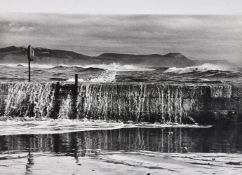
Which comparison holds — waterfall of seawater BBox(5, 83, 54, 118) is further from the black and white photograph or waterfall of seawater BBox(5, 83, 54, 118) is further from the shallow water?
the shallow water

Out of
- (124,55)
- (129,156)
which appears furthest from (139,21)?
(129,156)

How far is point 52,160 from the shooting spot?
299cm

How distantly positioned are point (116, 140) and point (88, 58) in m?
1.40

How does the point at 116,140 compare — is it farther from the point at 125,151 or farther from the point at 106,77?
the point at 106,77

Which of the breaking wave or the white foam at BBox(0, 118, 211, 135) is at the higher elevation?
the breaking wave

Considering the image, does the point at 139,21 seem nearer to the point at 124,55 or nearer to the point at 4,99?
the point at 124,55

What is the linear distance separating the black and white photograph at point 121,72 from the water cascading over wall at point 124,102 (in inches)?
0.4

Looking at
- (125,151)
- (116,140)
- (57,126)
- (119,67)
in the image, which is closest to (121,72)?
(119,67)

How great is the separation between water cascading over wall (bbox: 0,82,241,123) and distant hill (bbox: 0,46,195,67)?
261 millimetres

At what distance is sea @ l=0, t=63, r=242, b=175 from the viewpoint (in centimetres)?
289

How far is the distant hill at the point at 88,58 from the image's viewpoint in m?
4.69

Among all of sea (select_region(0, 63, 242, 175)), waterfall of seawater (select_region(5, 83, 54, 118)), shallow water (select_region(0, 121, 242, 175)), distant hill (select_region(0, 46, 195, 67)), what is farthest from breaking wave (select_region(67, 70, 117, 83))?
shallow water (select_region(0, 121, 242, 175))

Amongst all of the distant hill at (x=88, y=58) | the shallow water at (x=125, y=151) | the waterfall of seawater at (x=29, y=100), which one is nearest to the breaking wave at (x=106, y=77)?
the distant hill at (x=88, y=58)

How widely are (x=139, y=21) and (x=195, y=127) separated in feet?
3.93
